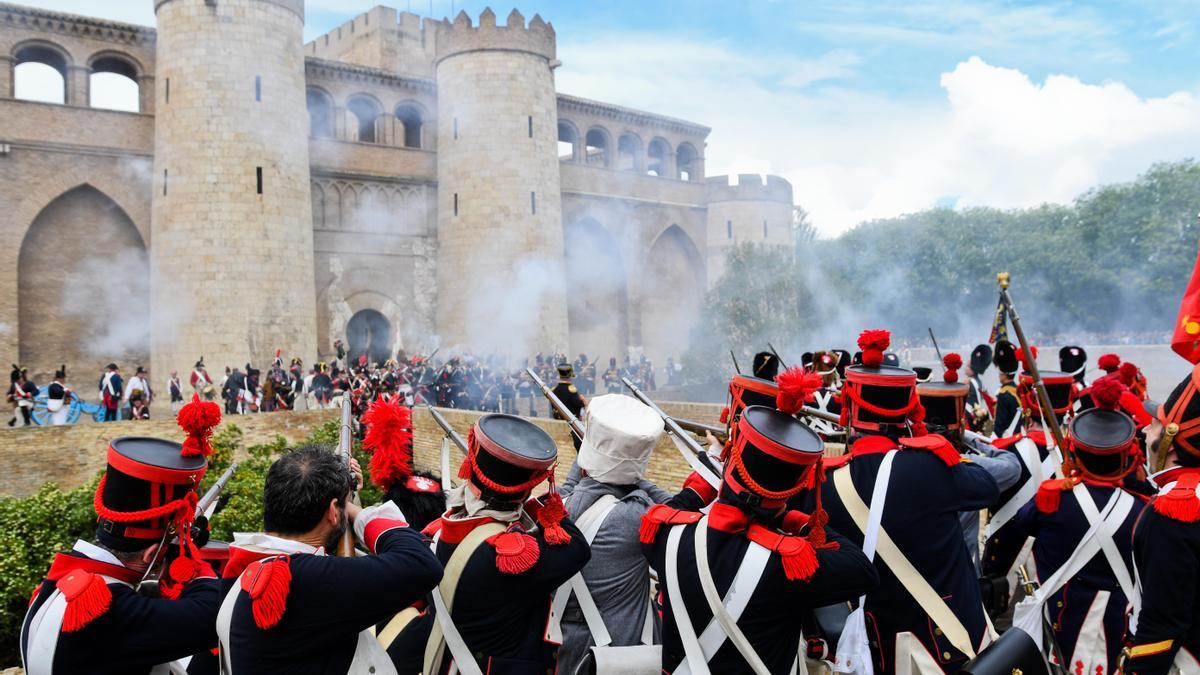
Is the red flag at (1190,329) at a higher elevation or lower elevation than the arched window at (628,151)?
lower

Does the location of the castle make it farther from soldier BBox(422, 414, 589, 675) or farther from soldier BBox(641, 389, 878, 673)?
soldier BBox(641, 389, 878, 673)

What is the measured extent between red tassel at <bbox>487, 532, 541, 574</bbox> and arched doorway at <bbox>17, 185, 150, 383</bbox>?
77.0ft

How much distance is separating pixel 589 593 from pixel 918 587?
1131mm

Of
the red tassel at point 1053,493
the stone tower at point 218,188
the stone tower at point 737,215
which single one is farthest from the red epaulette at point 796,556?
the stone tower at point 737,215

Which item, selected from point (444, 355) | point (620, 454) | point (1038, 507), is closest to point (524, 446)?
point (620, 454)

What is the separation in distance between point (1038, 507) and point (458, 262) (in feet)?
82.0

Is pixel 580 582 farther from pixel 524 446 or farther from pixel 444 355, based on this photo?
pixel 444 355

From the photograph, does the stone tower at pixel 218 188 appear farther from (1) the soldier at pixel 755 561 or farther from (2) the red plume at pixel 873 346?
(1) the soldier at pixel 755 561

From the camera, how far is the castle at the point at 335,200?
Result: 2220 centimetres

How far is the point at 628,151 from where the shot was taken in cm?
3562

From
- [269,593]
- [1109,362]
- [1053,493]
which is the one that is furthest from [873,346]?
[1109,362]

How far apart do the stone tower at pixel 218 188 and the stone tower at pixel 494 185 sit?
5.97m

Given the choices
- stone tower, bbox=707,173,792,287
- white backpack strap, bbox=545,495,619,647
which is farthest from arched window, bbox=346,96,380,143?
white backpack strap, bbox=545,495,619,647

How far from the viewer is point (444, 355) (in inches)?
1081
